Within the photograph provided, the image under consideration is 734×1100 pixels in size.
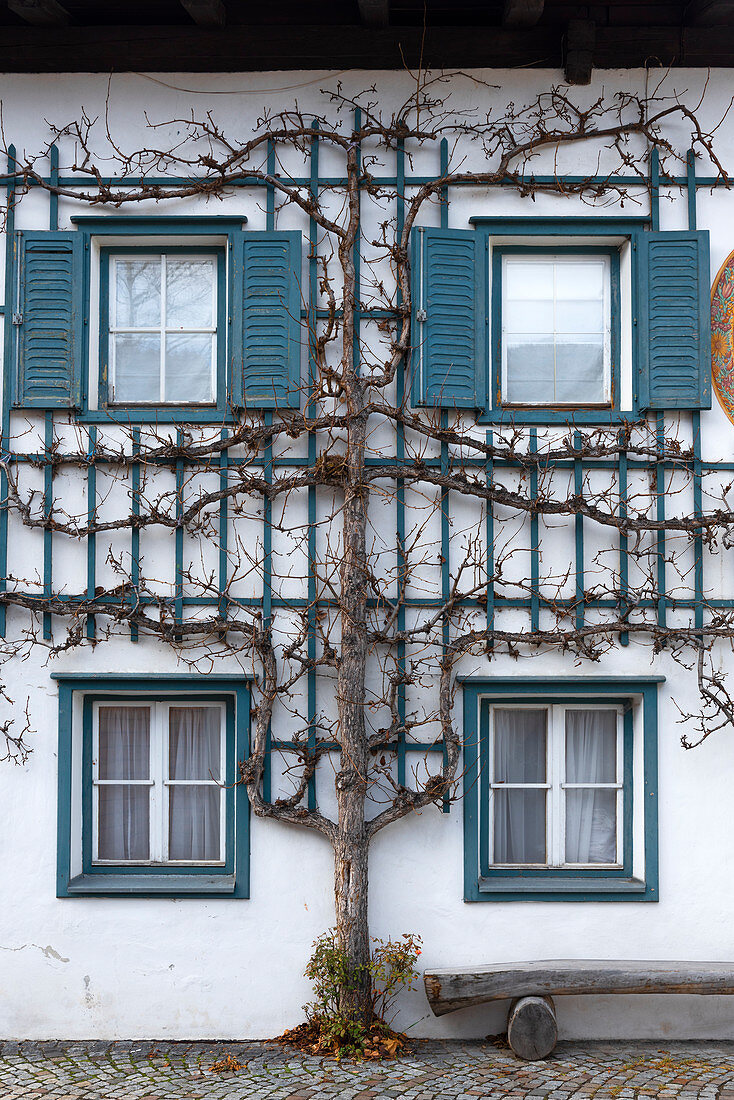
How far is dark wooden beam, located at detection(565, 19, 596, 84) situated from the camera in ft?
17.2

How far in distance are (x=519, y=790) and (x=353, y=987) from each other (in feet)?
4.52

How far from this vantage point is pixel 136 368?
548 cm


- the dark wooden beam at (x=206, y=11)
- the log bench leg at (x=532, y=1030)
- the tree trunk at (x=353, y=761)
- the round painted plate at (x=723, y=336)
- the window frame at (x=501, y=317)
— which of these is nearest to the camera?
the log bench leg at (x=532, y=1030)

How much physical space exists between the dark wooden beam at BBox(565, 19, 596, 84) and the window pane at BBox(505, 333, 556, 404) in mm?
1440

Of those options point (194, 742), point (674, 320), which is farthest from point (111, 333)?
point (674, 320)

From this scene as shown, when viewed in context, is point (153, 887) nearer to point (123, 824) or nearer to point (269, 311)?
point (123, 824)

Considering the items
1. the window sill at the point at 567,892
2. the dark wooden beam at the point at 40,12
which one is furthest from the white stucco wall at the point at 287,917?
the dark wooden beam at the point at 40,12

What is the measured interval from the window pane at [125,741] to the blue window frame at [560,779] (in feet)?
5.94

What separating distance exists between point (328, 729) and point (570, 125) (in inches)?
143

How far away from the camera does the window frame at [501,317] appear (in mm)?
5441

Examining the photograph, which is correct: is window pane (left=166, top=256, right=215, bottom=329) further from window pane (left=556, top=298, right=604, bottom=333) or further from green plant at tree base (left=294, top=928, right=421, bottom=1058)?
green plant at tree base (left=294, top=928, right=421, bottom=1058)

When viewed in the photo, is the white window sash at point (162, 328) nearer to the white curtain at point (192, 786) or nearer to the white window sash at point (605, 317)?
the white window sash at point (605, 317)

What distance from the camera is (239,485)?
16.9 feet

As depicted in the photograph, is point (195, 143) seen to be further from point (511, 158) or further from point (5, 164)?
point (511, 158)
